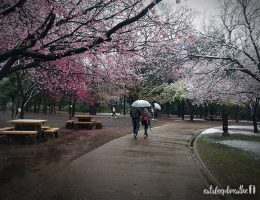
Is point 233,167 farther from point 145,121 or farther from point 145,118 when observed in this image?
point 145,118

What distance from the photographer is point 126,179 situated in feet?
24.6

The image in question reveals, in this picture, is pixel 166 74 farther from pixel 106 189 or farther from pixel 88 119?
pixel 88 119

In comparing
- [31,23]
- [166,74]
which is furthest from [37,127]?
[31,23]

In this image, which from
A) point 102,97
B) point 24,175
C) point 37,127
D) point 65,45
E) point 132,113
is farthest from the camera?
point 102,97

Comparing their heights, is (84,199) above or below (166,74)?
below

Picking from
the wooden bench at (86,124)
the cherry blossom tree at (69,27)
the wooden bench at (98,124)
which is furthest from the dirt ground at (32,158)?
the wooden bench at (98,124)

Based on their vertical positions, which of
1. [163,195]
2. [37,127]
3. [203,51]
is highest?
[203,51]

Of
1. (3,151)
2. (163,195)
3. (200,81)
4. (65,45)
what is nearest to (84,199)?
(163,195)

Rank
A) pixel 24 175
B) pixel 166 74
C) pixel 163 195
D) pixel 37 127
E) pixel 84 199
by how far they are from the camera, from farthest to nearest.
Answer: pixel 37 127 < pixel 166 74 < pixel 24 175 < pixel 163 195 < pixel 84 199

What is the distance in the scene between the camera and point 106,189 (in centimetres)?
661

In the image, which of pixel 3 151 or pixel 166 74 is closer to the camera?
pixel 3 151

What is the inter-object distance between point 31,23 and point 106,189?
15.9 ft

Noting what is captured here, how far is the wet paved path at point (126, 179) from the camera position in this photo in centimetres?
632

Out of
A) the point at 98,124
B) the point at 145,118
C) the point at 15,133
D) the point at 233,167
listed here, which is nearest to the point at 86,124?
the point at 98,124
